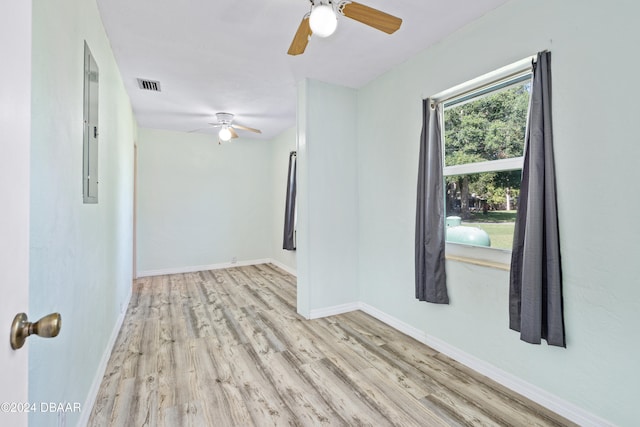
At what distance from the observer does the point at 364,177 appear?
3.37 meters

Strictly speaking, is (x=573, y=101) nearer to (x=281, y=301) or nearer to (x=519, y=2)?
(x=519, y=2)

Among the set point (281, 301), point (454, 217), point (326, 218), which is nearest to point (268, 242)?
point (281, 301)

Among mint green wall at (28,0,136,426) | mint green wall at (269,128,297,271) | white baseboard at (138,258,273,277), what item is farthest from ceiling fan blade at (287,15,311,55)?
white baseboard at (138,258,273,277)

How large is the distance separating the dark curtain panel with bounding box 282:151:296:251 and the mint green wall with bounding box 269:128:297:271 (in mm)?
173

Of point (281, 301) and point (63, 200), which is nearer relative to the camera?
point (63, 200)

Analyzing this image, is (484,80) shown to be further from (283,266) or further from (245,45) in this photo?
(283,266)

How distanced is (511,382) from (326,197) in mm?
2188

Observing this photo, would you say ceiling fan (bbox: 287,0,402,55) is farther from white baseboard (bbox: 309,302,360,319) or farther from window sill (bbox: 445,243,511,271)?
white baseboard (bbox: 309,302,360,319)

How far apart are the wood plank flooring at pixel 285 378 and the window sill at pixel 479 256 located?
80 cm

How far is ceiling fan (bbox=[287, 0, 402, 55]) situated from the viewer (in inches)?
61.9

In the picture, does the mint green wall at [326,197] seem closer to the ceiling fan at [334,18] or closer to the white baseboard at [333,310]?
the white baseboard at [333,310]

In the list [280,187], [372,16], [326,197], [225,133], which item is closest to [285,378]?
[326,197]

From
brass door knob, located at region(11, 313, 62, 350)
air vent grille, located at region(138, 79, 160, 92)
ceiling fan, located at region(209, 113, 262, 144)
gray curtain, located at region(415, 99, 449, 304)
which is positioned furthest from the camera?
ceiling fan, located at region(209, 113, 262, 144)

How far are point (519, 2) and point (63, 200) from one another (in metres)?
2.83
